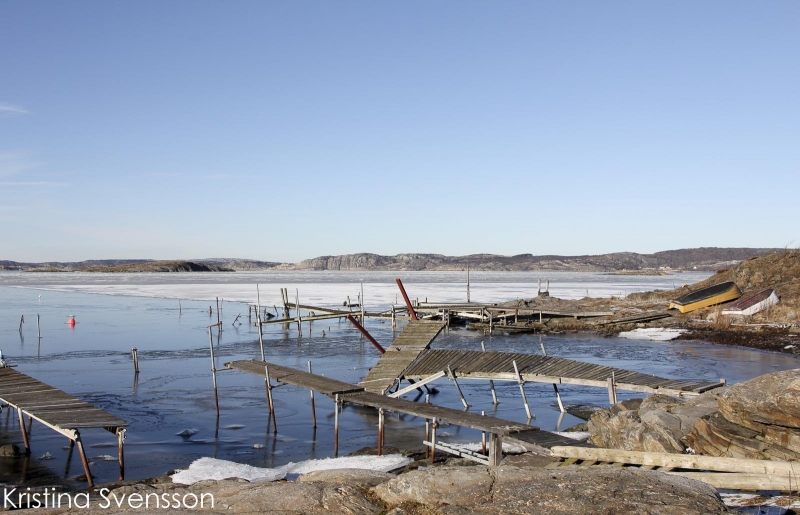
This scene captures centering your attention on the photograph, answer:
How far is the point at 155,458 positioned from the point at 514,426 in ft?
27.4

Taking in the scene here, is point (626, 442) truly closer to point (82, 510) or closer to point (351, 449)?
point (351, 449)

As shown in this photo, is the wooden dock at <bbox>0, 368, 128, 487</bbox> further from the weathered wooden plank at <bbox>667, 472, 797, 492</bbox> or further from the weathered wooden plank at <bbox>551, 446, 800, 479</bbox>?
the weathered wooden plank at <bbox>667, 472, 797, 492</bbox>

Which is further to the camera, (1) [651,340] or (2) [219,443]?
(1) [651,340]

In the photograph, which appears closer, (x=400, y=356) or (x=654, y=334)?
(x=400, y=356)

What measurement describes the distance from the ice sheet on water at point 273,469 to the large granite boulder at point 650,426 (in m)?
4.14

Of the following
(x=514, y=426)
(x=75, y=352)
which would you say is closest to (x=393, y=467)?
(x=514, y=426)

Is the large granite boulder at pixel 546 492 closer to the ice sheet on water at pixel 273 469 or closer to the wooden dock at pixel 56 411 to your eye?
the ice sheet on water at pixel 273 469

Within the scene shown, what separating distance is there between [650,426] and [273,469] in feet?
25.0

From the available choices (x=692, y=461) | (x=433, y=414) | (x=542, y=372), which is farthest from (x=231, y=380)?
(x=692, y=461)

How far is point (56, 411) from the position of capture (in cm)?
1530

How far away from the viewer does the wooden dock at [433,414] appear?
13.3m

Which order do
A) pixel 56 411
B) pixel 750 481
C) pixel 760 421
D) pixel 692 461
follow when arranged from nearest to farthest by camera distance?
pixel 750 481
pixel 692 461
pixel 760 421
pixel 56 411

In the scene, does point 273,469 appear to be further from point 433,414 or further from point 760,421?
point 760,421

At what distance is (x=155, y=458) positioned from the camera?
1576 centimetres
